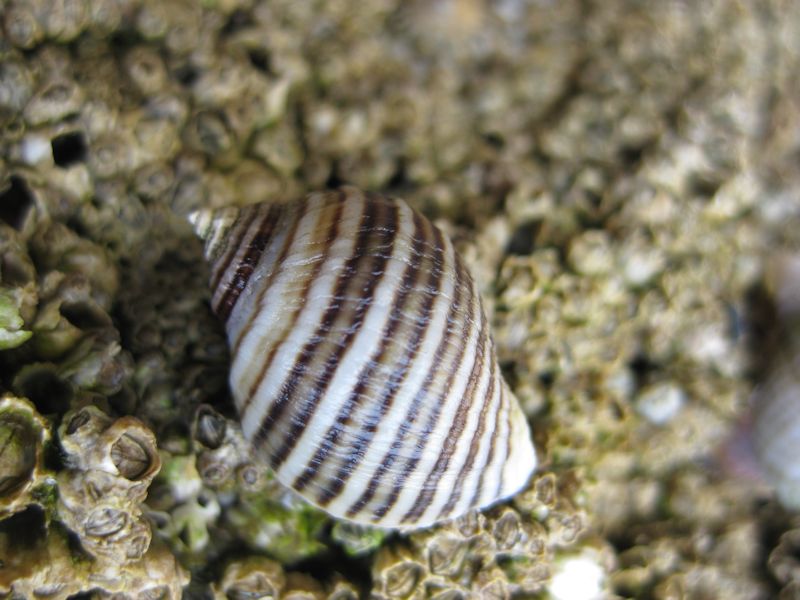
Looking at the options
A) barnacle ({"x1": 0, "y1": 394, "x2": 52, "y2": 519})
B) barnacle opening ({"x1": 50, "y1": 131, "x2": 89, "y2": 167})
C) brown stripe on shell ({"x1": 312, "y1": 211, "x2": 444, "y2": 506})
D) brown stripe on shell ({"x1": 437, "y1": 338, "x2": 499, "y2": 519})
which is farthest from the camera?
barnacle opening ({"x1": 50, "y1": 131, "x2": 89, "y2": 167})

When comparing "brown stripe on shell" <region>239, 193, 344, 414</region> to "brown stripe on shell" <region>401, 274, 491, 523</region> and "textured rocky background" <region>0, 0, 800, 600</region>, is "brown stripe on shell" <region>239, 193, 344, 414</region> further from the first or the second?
"brown stripe on shell" <region>401, 274, 491, 523</region>

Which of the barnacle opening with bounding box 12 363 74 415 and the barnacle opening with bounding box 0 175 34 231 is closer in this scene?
the barnacle opening with bounding box 12 363 74 415

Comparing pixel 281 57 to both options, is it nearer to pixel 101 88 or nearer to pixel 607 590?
pixel 101 88

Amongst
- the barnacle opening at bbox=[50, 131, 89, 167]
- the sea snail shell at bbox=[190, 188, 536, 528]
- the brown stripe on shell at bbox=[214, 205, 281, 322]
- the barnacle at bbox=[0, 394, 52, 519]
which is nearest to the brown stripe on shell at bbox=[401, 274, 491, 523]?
the sea snail shell at bbox=[190, 188, 536, 528]

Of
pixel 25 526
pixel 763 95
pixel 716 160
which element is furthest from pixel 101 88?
pixel 763 95

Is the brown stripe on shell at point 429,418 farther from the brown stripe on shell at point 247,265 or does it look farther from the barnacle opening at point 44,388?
the barnacle opening at point 44,388

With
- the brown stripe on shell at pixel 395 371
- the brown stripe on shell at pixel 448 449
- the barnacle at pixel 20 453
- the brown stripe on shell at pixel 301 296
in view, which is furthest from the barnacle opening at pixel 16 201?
the brown stripe on shell at pixel 448 449

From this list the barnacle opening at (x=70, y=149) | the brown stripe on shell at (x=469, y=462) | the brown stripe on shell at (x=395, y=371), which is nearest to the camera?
the brown stripe on shell at (x=395, y=371)
